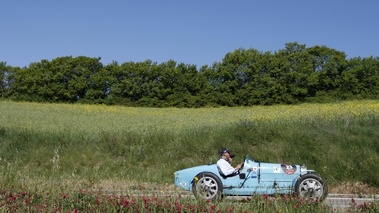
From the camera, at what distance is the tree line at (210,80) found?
52.8 meters

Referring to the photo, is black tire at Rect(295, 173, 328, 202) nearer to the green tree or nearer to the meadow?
the meadow

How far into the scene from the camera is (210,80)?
5819 cm

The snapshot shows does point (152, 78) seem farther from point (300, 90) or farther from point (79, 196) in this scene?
point (79, 196)

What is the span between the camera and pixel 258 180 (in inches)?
392

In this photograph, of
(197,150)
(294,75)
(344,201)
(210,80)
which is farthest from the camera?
(210,80)

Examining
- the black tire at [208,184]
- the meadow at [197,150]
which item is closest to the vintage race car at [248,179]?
the black tire at [208,184]

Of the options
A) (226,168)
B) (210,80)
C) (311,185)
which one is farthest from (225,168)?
(210,80)

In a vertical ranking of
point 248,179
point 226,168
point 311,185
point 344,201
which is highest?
point 226,168

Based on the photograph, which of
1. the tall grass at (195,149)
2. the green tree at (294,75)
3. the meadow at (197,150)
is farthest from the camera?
the green tree at (294,75)

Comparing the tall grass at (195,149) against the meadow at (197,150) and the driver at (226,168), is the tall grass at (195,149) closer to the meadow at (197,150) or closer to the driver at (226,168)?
the meadow at (197,150)

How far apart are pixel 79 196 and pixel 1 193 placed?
132cm

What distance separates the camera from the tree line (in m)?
52.8

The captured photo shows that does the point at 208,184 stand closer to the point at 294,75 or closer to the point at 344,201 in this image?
the point at 344,201

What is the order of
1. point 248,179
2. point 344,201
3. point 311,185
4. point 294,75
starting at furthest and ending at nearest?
point 294,75 → point 248,179 → point 311,185 → point 344,201
